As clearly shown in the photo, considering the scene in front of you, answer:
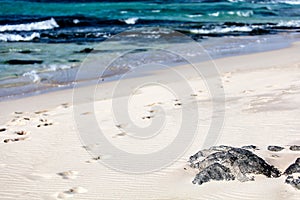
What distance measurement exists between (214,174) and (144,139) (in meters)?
1.70

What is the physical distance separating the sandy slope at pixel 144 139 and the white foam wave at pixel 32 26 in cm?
1429

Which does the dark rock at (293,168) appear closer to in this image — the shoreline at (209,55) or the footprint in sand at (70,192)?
the footprint in sand at (70,192)

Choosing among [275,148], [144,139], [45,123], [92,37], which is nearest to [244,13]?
[92,37]

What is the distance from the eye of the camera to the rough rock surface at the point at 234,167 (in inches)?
177

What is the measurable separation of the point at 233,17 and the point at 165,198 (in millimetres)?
27581

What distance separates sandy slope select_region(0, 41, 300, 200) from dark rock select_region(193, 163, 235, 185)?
69 millimetres

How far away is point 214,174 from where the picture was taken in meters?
4.50

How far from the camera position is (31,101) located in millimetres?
8523

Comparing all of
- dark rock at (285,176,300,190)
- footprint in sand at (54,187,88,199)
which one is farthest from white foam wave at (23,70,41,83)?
dark rock at (285,176,300,190)

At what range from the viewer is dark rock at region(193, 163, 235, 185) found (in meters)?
4.48

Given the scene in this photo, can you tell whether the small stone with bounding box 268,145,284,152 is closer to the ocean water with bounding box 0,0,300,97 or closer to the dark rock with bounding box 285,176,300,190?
the dark rock with bounding box 285,176,300,190

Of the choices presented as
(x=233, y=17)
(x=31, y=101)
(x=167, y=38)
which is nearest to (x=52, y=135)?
(x=31, y=101)

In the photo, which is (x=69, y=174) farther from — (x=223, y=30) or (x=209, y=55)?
(x=223, y=30)

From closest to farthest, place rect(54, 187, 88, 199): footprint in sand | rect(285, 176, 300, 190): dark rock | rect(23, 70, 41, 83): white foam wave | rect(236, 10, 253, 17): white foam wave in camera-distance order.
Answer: rect(285, 176, 300, 190): dark rock → rect(54, 187, 88, 199): footprint in sand → rect(23, 70, 41, 83): white foam wave → rect(236, 10, 253, 17): white foam wave
